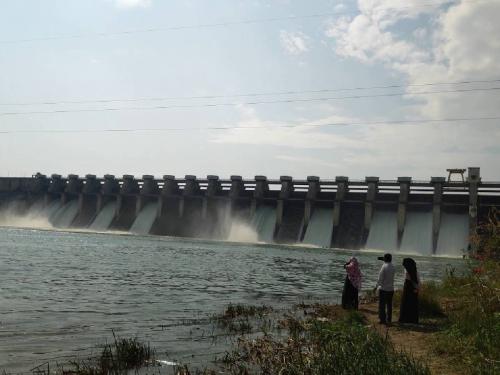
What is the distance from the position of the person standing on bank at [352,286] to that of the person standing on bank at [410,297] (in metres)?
2.32

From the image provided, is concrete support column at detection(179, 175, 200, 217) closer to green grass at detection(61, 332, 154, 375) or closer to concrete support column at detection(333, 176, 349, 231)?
concrete support column at detection(333, 176, 349, 231)

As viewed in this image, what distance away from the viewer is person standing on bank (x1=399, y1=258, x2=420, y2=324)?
11.3 metres

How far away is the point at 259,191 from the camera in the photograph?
55500 millimetres

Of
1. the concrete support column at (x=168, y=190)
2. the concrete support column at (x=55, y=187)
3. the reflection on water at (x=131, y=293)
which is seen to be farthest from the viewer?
the concrete support column at (x=55, y=187)

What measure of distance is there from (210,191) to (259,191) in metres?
6.44

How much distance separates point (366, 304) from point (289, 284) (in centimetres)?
644

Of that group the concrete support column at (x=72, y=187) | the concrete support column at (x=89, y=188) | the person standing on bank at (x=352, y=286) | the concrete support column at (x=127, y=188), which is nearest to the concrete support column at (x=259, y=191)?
the concrete support column at (x=127, y=188)

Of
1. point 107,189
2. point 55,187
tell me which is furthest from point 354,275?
point 55,187

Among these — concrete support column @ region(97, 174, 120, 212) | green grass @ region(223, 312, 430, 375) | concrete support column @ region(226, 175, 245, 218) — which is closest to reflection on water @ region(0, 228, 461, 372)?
green grass @ region(223, 312, 430, 375)

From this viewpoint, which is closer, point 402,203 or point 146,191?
point 402,203

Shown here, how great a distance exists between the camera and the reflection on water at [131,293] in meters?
9.31

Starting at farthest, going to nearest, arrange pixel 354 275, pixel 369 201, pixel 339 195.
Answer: pixel 339 195, pixel 369 201, pixel 354 275

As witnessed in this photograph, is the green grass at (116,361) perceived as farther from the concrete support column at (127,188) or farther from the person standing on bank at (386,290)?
the concrete support column at (127,188)

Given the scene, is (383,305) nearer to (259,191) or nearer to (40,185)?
(259,191)
